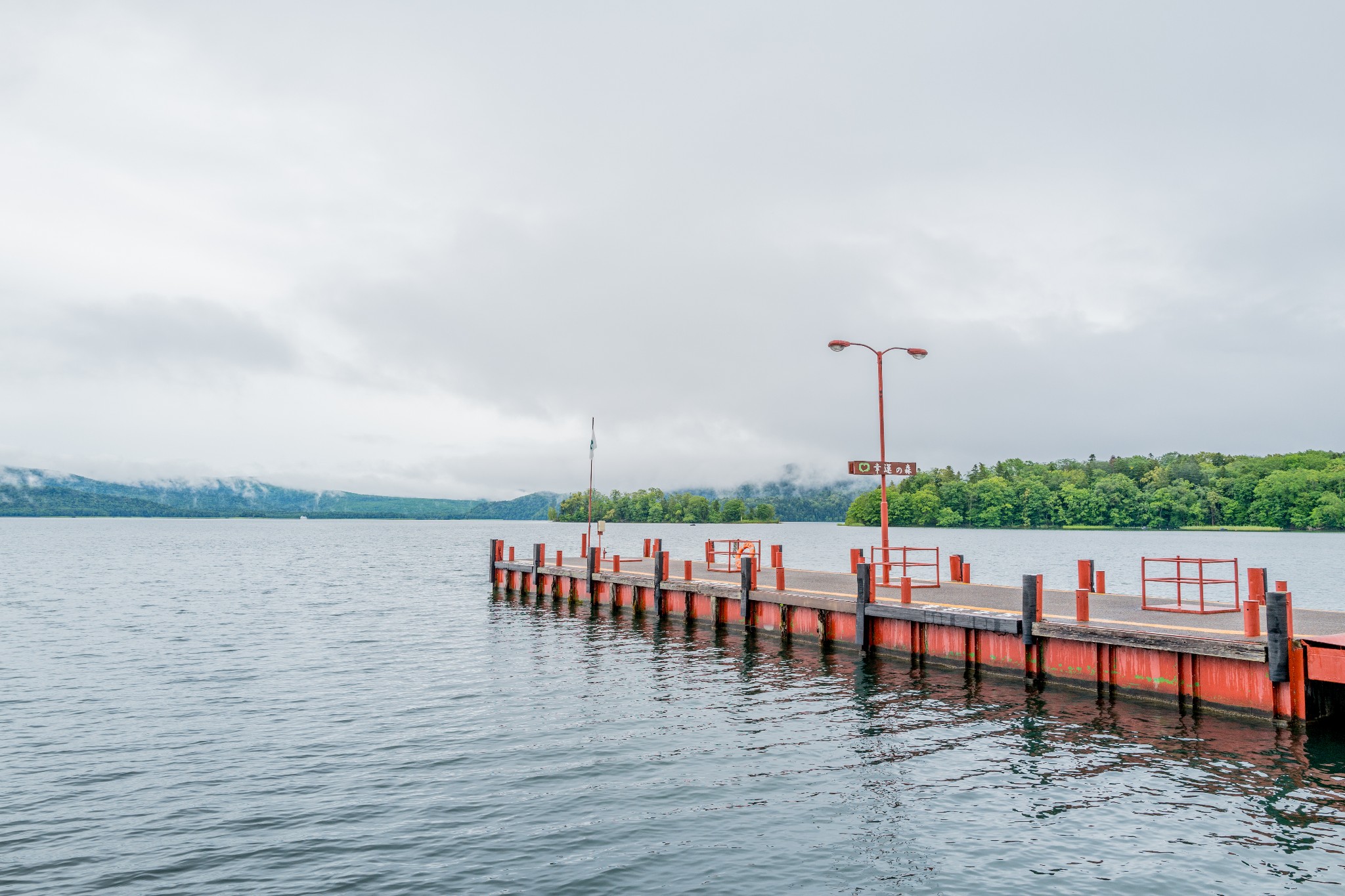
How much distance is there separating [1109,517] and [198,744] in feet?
669

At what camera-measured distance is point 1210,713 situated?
18.3m

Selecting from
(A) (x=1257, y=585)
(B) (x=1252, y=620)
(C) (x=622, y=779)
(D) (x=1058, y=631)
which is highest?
(A) (x=1257, y=585)

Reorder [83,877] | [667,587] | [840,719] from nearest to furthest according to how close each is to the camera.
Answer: [83,877], [840,719], [667,587]

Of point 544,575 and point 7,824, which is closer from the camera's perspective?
point 7,824

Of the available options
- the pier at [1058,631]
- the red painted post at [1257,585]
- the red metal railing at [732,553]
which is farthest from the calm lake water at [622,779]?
the red metal railing at [732,553]

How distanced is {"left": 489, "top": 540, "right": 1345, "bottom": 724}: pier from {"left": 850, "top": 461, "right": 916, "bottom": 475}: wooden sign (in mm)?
3879

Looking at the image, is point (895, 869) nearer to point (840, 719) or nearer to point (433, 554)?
point (840, 719)

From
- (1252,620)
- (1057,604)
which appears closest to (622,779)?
(1252,620)

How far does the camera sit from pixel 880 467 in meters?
29.2

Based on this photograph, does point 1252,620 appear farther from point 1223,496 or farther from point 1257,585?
point 1223,496

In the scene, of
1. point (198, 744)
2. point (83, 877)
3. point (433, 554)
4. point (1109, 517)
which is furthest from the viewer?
point (1109, 517)

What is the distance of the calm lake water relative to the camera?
11.6m

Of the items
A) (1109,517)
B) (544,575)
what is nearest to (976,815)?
(544,575)

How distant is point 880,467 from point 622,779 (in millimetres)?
16568
